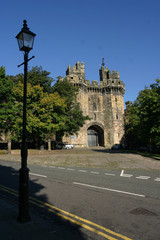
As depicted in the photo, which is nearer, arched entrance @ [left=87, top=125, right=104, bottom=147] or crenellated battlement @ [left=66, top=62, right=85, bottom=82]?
crenellated battlement @ [left=66, top=62, right=85, bottom=82]

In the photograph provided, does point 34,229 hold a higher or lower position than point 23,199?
lower

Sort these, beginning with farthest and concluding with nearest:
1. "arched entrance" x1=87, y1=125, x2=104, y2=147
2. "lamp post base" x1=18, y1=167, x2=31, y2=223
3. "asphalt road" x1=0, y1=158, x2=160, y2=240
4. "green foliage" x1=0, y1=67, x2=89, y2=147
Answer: "arched entrance" x1=87, y1=125, x2=104, y2=147
"green foliage" x1=0, y1=67, x2=89, y2=147
"lamp post base" x1=18, y1=167, x2=31, y2=223
"asphalt road" x1=0, y1=158, x2=160, y2=240

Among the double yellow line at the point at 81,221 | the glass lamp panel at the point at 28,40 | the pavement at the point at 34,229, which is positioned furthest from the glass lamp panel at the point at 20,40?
the double yellow line at the point at 81,221

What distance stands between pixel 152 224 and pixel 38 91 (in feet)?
80.3

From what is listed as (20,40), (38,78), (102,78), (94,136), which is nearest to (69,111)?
(38,78)

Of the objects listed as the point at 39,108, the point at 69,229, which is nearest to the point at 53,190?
the point at 69,229

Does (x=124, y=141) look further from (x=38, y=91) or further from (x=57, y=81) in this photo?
(x=38, y=91)

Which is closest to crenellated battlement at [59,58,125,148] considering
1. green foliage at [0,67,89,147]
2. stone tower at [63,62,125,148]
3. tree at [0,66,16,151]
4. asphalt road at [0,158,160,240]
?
stone tower at [63,62,125,148]

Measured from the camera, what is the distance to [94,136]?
165 feet

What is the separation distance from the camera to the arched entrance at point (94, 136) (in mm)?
49438

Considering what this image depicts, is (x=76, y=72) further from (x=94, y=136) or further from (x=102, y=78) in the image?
(x=94, y=136)

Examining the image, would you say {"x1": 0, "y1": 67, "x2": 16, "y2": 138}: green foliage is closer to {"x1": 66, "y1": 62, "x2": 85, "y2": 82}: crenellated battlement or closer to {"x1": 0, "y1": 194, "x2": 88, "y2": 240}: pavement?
{"x1": 66, "y1": 62, "x2": 85, "y2": 82}: crenellated battlement

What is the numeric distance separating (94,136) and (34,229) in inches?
1838

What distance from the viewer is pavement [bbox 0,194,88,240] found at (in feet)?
12.0
